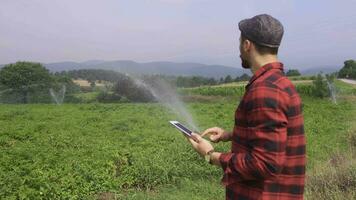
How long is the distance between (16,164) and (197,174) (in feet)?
9.21

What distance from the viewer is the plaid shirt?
2305mm

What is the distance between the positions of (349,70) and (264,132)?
4161cm

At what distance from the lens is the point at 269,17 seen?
8.20 feet

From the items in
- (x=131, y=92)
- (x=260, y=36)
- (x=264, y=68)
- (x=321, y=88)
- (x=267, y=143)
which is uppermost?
(x=260, y=36)

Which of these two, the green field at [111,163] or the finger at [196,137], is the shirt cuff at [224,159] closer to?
the finger at [196,137]

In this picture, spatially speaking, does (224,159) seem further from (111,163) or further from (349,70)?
(349,70)

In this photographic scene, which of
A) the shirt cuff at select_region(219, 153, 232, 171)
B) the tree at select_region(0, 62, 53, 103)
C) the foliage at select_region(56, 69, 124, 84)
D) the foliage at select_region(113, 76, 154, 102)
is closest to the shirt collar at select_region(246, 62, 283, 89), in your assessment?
the shirt cuff at select_region(219, 153, 232, 171)

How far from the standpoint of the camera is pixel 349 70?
4116 centimetres

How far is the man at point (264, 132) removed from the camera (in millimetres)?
2311

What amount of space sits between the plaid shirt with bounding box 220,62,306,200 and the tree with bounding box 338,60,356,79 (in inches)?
1591

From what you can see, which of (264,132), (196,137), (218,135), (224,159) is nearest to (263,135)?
(264,132)

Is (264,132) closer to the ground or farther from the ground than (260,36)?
closer to the ground

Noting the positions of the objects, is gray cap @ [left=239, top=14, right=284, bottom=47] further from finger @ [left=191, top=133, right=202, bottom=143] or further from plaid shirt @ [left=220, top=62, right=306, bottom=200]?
finger @ [left=191, top=133, right=202, bottom=143]

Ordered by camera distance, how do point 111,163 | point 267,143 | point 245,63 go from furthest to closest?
point 111,163, point 245,63, point 267,143
